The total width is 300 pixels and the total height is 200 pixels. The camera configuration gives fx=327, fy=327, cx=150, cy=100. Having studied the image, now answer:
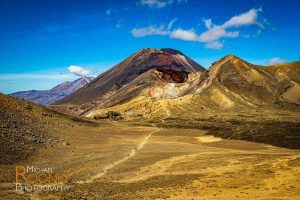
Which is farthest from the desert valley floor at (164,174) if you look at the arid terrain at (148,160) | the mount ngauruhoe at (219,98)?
the mount ngauruhoe at (219,98)

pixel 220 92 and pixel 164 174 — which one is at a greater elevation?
pixel 220 92

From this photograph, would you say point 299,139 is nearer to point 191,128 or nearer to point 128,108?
point 191,128

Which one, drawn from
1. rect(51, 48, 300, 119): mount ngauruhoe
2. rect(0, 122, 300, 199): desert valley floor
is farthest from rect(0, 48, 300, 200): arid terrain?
rect(51, 48, 300, 119): mount ngauruhoe

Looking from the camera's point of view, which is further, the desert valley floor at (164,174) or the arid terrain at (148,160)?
the arid terrain at (148,160)

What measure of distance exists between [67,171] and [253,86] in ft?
474

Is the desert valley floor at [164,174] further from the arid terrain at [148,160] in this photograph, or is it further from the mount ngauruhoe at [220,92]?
the mount ngauruhoe at [220,92]

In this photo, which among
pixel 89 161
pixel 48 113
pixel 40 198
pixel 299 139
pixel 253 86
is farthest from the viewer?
pixel 253 86

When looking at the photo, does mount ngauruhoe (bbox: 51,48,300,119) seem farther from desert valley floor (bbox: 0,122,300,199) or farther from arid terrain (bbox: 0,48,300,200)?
desert valley floor (bbox: 0,122,300,199)

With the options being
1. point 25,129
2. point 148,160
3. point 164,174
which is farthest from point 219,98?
point 164,174

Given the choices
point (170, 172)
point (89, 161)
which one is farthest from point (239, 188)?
point (89, 161)

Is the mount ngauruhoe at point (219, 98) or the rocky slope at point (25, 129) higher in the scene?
the mount ngauruhoe at point (219, 98)

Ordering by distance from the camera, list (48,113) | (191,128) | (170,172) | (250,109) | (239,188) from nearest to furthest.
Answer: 1. (239,188)
2. (170,172)
3. (48,113)
4. (191,128)
5. (250,109)

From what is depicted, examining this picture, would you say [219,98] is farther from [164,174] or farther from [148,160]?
[164,174]

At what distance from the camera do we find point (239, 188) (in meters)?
28.3
